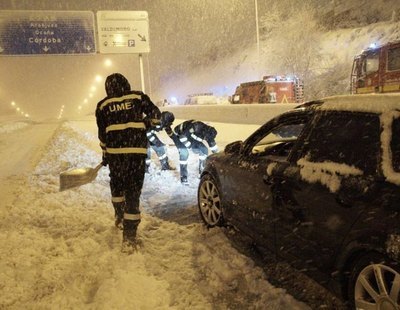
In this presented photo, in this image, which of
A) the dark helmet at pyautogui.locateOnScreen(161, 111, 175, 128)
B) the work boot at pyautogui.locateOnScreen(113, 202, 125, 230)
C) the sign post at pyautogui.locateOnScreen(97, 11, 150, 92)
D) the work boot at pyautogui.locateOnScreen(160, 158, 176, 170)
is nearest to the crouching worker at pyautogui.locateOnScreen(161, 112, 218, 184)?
the dark helmet at pyautogui.locateOnScreen(161, 111, 175, 128)

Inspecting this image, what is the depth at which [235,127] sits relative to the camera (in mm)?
17797

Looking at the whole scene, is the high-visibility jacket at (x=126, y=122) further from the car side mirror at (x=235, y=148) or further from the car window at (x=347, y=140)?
the car window at (x=347, y=140)

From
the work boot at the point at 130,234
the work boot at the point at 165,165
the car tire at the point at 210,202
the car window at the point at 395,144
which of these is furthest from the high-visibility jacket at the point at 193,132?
the car window at the point at 395,144

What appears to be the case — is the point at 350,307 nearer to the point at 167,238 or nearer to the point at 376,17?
the point at 167,238

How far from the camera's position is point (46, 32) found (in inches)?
906

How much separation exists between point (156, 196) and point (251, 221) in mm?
3249

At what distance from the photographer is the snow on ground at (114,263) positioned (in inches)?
131

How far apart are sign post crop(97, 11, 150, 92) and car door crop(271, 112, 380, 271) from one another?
18.6 m

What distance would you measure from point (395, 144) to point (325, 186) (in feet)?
1.81

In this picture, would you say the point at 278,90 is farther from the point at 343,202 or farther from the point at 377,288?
the point at 377,288

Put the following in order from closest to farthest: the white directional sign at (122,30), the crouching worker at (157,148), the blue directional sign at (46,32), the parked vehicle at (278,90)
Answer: the crouching worker at (157,148), the white directional sign at (122,30), the blue directional sign at (46,32), the parked vehicle at (278,90)

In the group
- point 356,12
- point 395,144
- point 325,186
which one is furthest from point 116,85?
point 356,12

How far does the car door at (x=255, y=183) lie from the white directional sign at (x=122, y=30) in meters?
18.4

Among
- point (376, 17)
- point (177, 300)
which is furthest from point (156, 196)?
point (376, 17)
